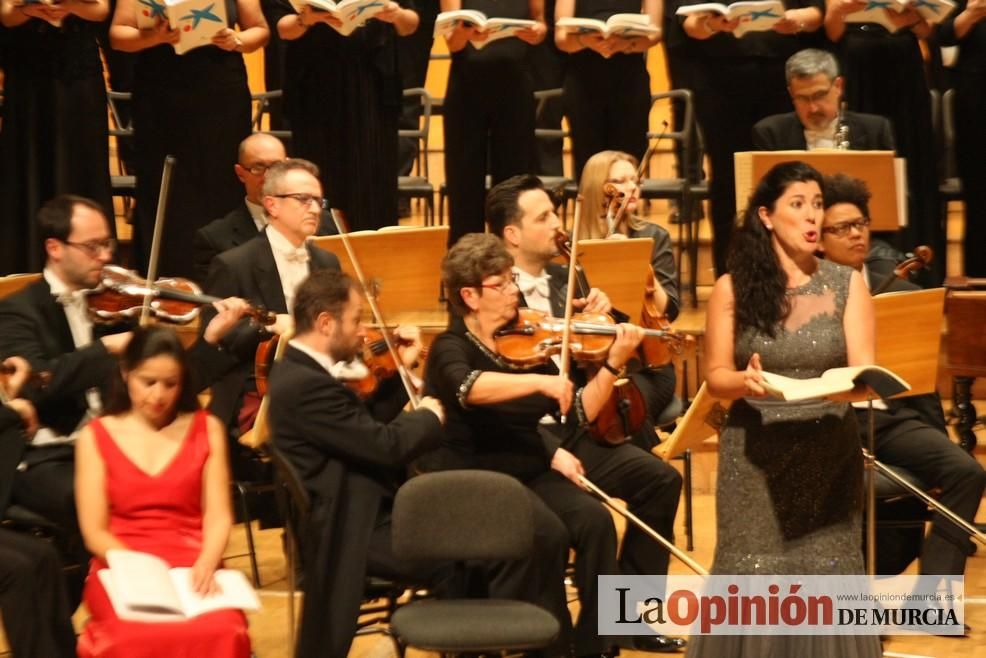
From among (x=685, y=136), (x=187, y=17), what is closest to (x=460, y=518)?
(x=187, y=17)

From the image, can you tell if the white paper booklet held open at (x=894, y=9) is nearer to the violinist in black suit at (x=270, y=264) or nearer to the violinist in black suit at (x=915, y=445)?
the violinist in black suit at (x=915, y=445)

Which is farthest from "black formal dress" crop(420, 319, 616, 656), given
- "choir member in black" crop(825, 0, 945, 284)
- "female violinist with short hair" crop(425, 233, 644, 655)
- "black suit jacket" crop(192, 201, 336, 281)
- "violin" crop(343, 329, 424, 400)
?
"choir member in black" crop(825, 0, 945, 284)

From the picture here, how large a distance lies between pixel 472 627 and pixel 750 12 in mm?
3287

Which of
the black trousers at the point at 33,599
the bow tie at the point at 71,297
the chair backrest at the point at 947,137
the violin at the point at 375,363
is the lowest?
the black trousers at the point at 33,599

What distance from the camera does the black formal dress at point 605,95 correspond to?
6.46m

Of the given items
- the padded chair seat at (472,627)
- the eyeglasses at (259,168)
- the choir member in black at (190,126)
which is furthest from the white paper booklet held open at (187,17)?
the padded chair seat at (472,627)

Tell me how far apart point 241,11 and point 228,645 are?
321cm

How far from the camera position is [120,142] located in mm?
7719

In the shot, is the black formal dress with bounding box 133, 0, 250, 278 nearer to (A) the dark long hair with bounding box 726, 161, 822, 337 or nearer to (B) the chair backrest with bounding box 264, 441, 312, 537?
(B) the chair backrest with bounding box 264, 441, 312, 537

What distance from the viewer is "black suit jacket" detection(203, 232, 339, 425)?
4.91 meters

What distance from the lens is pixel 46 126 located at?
235 inches

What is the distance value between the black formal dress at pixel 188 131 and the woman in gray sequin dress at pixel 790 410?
113 inches

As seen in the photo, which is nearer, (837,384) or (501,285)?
(837,384)

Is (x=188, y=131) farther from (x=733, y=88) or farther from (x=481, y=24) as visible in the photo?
(x=733, y=88)
